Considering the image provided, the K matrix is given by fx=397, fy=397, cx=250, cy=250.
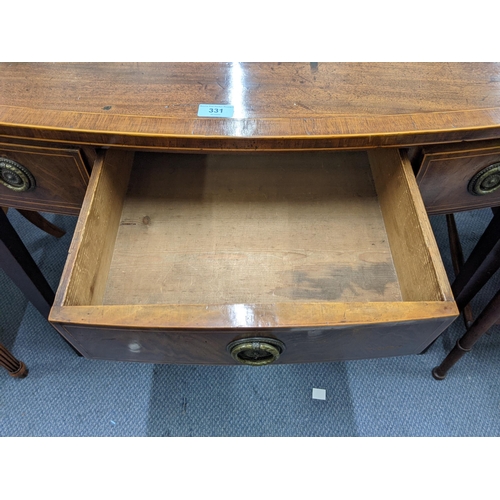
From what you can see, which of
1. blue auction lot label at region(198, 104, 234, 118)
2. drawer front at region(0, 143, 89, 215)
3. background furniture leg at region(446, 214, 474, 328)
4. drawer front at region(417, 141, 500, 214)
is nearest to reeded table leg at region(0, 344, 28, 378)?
drawer front at region(0, 143, 89, 215)

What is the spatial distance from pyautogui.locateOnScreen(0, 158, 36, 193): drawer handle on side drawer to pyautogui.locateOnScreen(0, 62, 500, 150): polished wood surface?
76 mm

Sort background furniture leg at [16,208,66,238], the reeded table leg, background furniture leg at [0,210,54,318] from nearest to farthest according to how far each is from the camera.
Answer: background furniture leg at [0,210,54,318], the reeded table leg, background furniture leg at [16,208,66,238]

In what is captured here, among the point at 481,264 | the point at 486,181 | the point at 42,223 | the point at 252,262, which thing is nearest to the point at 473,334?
the point at 481,264

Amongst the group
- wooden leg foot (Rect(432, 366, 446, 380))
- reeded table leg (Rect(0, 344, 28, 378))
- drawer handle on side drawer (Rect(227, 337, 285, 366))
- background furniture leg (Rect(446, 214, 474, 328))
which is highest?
background furniture leg (Rect(446, 214, 474, 328))

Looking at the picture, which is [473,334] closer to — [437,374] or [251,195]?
[437,374]

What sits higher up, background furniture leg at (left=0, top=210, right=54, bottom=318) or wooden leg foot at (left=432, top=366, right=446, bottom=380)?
background furniture leg at (left=0, top=210, right=54, bottom=318)

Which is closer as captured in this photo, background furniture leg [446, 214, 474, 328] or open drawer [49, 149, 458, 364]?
open drawer [49, 149, 458, 364]

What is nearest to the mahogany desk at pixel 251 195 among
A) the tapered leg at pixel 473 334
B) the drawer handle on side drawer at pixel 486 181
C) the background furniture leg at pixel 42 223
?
the drawer handle on side drawer at pixel 486 181

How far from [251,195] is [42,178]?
0.33 m

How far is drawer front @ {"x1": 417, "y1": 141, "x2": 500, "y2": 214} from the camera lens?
1.83 ft

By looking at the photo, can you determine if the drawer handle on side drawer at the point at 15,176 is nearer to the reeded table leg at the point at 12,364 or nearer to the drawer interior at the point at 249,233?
the drawer interior at the point at 249,233

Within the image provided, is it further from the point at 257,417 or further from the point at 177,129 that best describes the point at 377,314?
the point at 257,417

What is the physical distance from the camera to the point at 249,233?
660 mm

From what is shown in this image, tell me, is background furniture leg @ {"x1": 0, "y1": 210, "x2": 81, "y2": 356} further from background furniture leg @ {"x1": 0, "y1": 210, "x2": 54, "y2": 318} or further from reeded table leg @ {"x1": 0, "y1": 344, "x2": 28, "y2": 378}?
reeded table leg @ {"x1": 0, "y1": 344, "x2": 28, "y2": 378}
